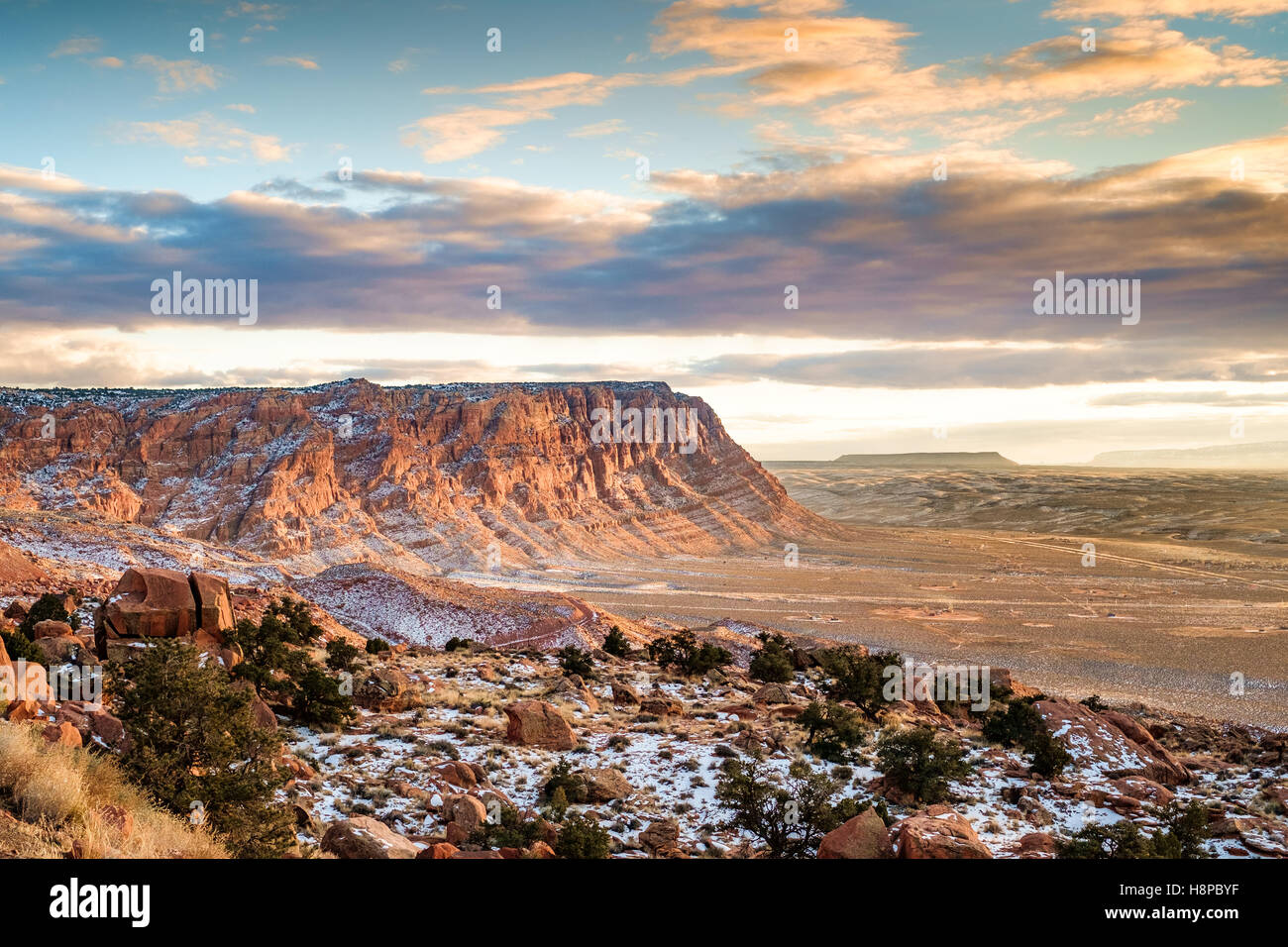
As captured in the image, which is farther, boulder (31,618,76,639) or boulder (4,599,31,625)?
boulder (4,599,31,625)

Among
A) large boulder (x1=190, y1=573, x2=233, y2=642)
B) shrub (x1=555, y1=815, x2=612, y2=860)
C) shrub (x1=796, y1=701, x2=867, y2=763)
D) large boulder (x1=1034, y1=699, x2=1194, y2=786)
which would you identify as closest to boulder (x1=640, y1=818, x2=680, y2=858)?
shrub (x1=555, y1=815, x2=612, y2=860)

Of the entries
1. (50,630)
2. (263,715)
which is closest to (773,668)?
(263,715)

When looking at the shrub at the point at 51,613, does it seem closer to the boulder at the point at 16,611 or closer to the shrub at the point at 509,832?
the boulder at the point at 16,611

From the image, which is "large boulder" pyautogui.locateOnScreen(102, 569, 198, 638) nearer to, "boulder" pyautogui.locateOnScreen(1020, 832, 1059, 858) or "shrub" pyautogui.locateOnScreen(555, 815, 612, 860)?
"shrub" pyautogui.locateOnScreen(555, 815, 612, 860)

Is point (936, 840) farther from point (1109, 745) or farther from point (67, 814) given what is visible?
point (1109, 745)

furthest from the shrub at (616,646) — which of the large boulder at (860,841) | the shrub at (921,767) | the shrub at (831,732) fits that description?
the large boulder at (860,841)
